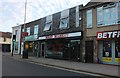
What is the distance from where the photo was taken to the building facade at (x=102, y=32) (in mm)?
21578

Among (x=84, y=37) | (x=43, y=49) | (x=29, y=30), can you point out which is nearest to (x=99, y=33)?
(x=84, y=37)

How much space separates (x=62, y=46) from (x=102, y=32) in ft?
27.8

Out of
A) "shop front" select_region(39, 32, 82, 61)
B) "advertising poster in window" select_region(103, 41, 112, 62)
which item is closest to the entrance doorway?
"shop front" select_region(39, 32, 82, 61)

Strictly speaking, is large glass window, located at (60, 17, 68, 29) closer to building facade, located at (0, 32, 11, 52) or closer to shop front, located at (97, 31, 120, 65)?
shop front, located at (97, 31, 120, 65)

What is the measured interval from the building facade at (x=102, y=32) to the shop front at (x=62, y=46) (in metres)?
1.62

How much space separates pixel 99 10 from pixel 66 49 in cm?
773

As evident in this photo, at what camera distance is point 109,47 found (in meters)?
22.4

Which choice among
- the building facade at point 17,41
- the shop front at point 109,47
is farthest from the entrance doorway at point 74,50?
the building facade at point 17,41

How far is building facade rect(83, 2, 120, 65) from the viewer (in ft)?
70.8

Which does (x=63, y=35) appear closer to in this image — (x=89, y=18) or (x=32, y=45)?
(x=89, y=18)

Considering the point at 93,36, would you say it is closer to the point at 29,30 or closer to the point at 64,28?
the point at 64,28

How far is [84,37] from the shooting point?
25656 mm

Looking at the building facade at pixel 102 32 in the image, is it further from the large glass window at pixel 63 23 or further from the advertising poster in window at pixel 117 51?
the large glass window at pixel 63 23

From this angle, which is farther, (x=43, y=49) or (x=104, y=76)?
(x=43, y=49)
